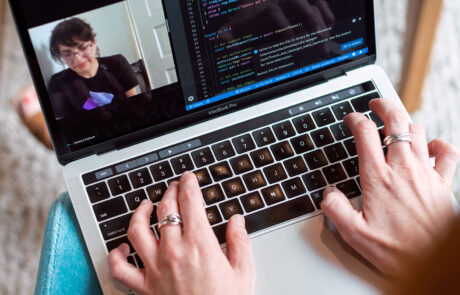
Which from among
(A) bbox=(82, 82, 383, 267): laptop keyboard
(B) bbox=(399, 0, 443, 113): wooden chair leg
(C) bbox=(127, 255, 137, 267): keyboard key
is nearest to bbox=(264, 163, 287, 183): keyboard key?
(A) bbox=(82, 82, 383, 267): laptop keyboard

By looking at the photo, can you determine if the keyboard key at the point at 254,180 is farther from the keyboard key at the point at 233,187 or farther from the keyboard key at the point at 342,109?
the keyboard key at the point at 342,109

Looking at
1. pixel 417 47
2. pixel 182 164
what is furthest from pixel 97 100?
pixel 417 47

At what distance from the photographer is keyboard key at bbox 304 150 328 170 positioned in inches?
24.4

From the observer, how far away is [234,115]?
2.13 ft

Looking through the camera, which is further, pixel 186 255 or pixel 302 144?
pixel 302 144

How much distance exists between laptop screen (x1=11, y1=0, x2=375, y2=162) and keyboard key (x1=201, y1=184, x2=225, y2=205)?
0.10 m

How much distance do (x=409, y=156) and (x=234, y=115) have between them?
239mm

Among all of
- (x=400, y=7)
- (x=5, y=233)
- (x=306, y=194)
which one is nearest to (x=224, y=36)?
(x=306, y=194)

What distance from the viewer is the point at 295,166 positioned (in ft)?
2.03

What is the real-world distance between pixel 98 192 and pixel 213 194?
0.15 m

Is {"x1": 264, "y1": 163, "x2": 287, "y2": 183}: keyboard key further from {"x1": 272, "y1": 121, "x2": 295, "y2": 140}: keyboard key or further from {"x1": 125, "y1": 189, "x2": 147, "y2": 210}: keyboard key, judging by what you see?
{"x1": 125, "y1": 189, "x2": 147, "y2": 210}: keyboard key

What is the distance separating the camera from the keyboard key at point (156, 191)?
60 centimetres

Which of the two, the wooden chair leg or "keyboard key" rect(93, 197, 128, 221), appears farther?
→ the wooden chair leg

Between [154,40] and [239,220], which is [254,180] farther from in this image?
[154,40]
